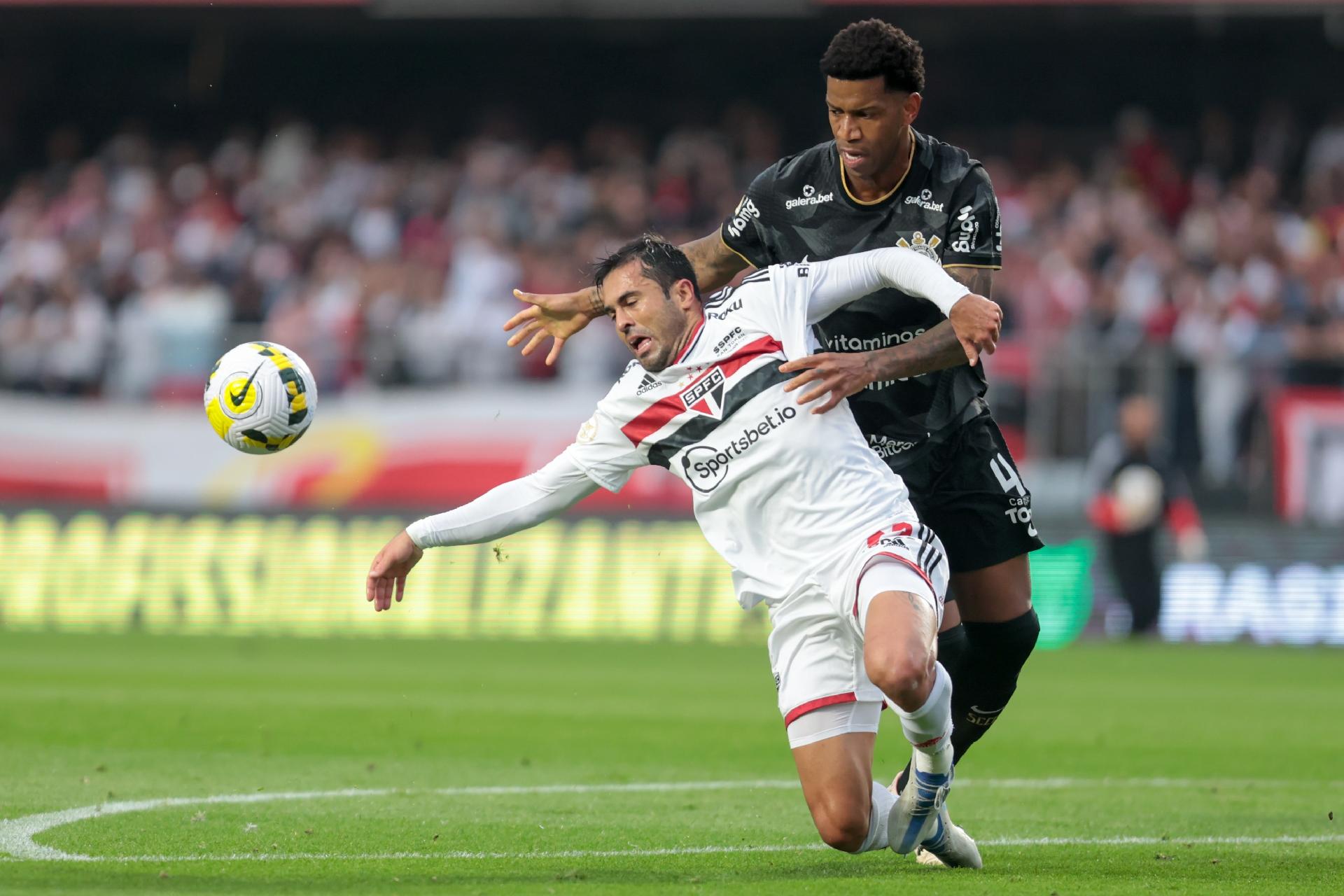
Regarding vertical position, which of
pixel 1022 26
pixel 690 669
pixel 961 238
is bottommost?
pixel 690 669

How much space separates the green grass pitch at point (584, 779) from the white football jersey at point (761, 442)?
1010mm

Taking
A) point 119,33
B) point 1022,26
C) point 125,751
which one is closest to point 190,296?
point 119,33

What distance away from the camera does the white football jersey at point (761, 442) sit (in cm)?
607

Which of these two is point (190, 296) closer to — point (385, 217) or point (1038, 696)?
point (385, 217)

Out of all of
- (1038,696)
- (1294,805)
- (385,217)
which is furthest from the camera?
(385,217)

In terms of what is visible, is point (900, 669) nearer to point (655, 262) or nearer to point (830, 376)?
point (830, 376)

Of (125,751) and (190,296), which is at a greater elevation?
(190,296)

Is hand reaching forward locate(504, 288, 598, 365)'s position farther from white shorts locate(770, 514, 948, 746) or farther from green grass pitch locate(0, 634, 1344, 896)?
green grass pitch locate(0, 634, 1344, 896)

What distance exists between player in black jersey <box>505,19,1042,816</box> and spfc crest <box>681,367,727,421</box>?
1.95 ft

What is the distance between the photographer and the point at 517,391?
18.7 m

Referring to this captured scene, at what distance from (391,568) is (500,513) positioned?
0.38 m

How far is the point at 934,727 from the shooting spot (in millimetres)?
6023

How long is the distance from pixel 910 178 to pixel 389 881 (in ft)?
9.29

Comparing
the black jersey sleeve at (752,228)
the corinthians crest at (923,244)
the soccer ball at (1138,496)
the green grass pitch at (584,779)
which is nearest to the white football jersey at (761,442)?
the corinthians crest at (923,244)
